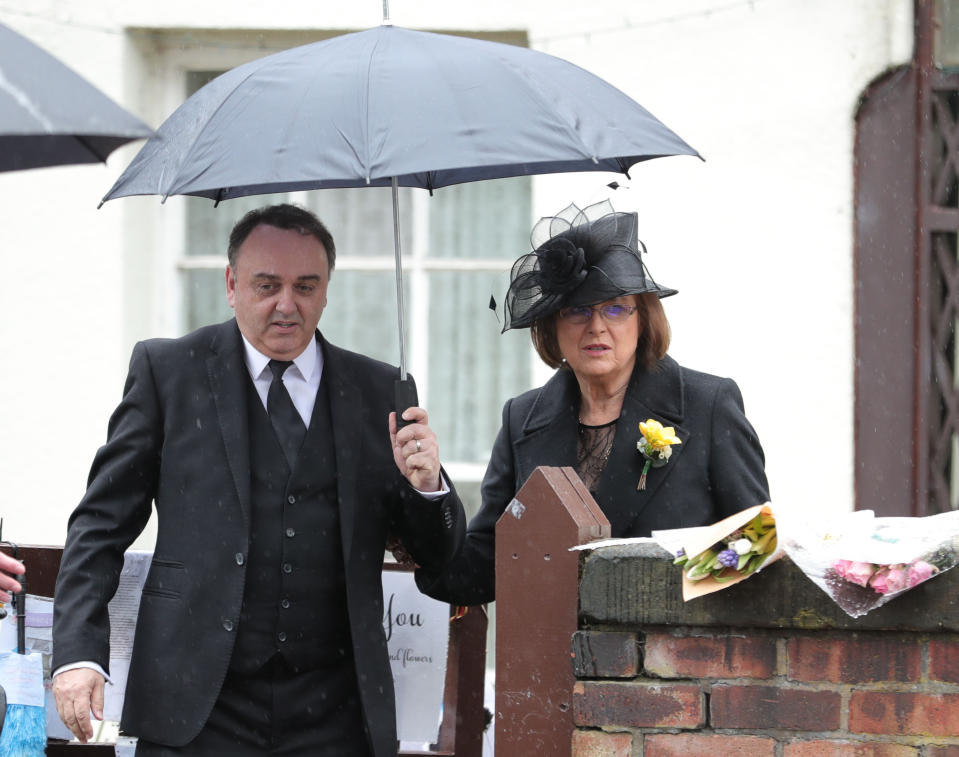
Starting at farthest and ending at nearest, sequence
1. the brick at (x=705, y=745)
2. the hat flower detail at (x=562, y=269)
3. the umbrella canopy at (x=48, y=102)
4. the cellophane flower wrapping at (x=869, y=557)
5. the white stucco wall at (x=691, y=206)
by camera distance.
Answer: the white stucco wall at (x=691, y=206)
the hat flower detail at (x=562, y=269)
the brick at (x=705, y=745)
the cellophane flower wrapping at (x=869, y=557)
the umbrella canopy at (x=48, y=102)

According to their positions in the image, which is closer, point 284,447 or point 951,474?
point 284,447

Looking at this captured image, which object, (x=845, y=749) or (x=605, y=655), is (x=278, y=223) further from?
(x=845, y=749)

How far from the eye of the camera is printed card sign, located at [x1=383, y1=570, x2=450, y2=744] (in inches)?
135

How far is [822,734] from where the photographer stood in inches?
100

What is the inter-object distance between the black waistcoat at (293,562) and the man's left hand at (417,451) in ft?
0.64

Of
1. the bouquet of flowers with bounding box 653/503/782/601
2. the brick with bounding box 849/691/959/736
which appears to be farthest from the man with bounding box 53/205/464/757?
the brick with bounding box 849/691/959/736

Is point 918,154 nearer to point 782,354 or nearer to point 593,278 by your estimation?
point 782,354

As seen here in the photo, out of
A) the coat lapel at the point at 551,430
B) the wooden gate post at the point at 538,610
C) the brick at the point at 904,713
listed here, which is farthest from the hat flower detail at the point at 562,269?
the brick at the point at 904,713

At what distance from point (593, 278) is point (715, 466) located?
0.53 metres

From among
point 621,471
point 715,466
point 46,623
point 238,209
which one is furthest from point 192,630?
point 238,209

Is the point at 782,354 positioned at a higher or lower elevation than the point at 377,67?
lower

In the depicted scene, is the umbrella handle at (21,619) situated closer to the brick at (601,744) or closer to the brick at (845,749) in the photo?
the brick at (601,744)

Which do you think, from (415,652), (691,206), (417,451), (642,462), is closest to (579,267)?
(642,462)

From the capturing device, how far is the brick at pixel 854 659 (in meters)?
2.53
